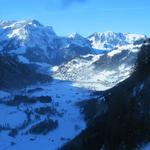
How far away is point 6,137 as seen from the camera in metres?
160

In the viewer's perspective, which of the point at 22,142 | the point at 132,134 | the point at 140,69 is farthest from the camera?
the point at 22,142

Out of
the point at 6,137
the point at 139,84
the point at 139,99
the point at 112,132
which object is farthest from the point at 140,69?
the point at 6,137

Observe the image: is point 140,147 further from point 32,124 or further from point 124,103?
point 32,124

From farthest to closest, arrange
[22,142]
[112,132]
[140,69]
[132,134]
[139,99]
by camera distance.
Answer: [22,142], [140,69], [139,99], [112,132], [132,134]

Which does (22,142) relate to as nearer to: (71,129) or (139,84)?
(71,129)

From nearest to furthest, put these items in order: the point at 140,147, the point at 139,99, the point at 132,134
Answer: the point at 140,147 → the point at 132,134 → the point at 139,99

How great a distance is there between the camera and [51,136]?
493 feet

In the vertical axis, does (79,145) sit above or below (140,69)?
below

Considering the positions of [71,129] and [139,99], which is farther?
[71,129]

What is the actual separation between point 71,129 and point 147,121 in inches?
2664

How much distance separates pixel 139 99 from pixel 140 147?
25066 millimetres

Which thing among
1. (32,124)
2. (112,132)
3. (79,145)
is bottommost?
(32,124)

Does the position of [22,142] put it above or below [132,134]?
below

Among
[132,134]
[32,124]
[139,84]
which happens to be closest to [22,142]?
[32,124]
